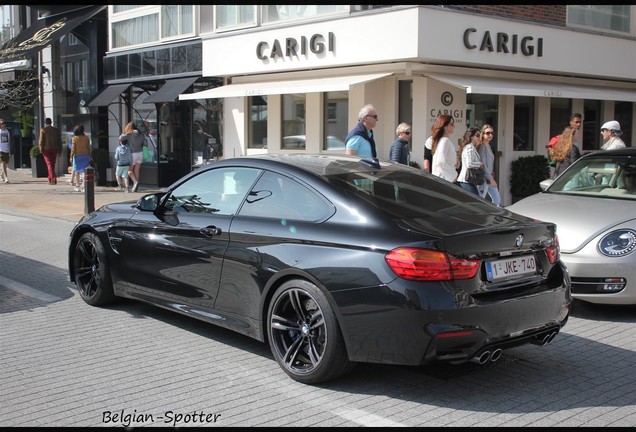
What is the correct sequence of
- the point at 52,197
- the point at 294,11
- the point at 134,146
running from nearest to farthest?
the point at 294,11 < the point at 52,197 < the point at 134,146

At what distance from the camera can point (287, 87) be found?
15320mm

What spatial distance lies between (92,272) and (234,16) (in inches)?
475

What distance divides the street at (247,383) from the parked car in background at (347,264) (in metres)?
0.27

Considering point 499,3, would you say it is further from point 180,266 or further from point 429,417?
point 429,417

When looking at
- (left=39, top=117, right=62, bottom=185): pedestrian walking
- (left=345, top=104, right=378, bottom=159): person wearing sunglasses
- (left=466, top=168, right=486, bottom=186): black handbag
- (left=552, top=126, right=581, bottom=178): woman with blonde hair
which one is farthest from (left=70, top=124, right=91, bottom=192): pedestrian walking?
(left=466, top=168, right=486, bottom=186): black handbag

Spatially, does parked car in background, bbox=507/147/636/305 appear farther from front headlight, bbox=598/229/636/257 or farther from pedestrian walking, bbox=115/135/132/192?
pedestrian walking, bbox=115/135/132/192

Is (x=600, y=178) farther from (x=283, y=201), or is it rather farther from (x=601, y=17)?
(x=601, y=17)

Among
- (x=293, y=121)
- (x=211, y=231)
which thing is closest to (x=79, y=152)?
(x=293, y=121)

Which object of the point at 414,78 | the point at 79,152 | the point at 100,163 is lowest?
the point at 100,163

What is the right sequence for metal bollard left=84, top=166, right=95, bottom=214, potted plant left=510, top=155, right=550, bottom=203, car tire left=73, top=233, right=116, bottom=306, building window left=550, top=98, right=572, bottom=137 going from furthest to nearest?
1. building window left=550, top=98, right=572, bottom=137
2. potted plant left=510, top=155, right=550, bottom=203
3. metal bollard left=84, top=166, right=95, bottom=214
4. car tire left=73, top=233, right=116, bottom=306

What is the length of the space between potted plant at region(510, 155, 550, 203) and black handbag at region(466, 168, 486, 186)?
21.9 ft

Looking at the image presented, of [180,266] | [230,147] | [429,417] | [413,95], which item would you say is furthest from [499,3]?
[429,417]

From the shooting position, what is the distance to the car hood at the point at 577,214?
21.5 ft

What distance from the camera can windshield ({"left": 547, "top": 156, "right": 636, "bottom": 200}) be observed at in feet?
25.2
